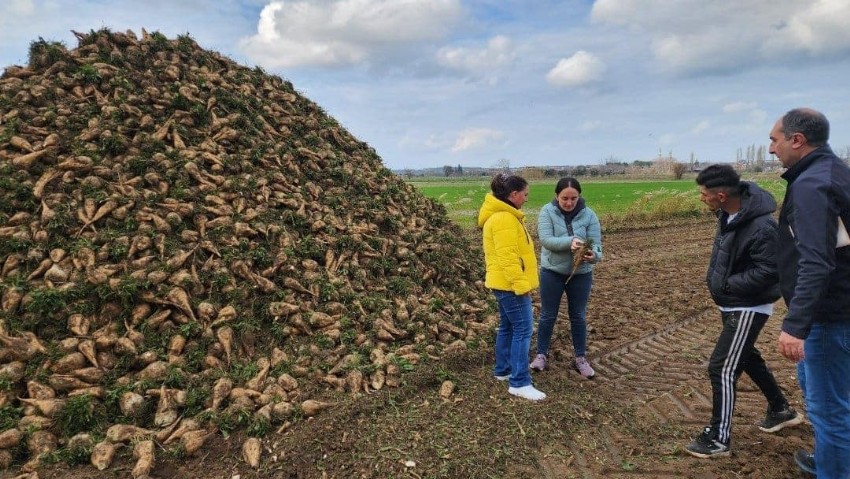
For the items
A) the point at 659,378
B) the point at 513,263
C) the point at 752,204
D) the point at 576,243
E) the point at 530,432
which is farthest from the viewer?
the point at 659,378

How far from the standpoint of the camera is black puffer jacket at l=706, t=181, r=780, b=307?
10.3ft

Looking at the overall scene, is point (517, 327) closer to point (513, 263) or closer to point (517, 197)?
point (513, 263)

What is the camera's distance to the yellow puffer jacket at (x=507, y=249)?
406 cm

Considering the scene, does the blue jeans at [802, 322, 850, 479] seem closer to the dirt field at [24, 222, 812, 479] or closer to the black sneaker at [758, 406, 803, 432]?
the dirt field at [24, 222, 812, 479]

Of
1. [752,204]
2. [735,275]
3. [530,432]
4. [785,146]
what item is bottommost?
[530,432]

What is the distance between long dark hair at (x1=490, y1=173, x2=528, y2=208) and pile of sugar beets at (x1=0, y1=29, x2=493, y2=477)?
5.52 ft

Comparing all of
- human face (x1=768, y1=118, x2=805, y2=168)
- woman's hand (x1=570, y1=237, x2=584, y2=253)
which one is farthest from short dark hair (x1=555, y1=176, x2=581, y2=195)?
human face (x1=768, y1=118, x2=805, y2=168)

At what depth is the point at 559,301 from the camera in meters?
4.76

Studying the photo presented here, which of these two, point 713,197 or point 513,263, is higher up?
point 713,197

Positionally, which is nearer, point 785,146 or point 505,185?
point 785,146

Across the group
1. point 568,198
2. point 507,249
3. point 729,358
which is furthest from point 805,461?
point 568,198

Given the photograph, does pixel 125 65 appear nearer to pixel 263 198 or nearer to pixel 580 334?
pixel 263 198

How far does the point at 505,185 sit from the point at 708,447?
233 centimetres

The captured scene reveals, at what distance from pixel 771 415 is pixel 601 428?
1.25 m
